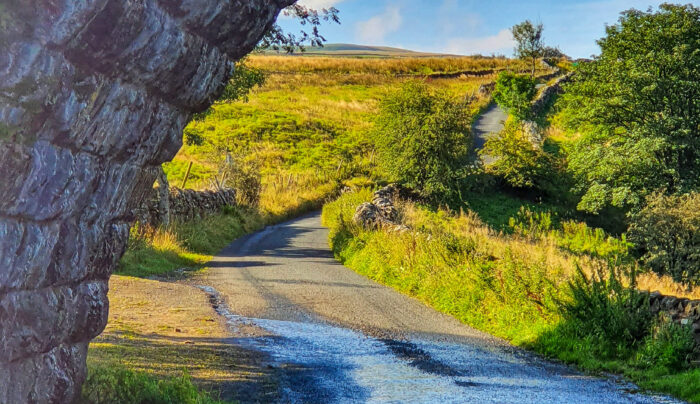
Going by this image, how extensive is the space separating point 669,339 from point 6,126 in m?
9.77

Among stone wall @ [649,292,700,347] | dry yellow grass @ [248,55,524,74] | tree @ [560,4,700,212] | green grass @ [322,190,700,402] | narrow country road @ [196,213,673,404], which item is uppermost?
dry yellow grass @ [248,55,524,74]

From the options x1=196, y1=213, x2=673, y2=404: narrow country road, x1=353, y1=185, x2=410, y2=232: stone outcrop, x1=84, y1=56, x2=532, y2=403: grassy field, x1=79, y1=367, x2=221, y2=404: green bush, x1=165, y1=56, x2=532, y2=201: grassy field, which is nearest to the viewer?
x1=79, y1=367, x2=221, y2=404: green bush

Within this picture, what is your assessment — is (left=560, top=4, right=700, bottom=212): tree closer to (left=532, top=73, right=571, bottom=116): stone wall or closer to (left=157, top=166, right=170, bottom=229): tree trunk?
(left=157, top=166, right=170, bottom=229): tree trunk

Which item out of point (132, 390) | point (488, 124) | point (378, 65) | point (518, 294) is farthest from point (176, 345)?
point (378, 65)

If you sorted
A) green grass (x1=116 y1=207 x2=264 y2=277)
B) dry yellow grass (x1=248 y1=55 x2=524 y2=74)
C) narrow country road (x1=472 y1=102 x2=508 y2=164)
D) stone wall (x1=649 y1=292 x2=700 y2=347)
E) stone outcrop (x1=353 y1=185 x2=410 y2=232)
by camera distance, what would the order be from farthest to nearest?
dry yellow grass (x1=248 y1=55 x2=524 y2=74) < narrow country road (x1=472 y1=102 x2=508 y2=164) < stone outcrop (x1=353 y1=185 x2=410 y2=232) < green grass (x1=116 y1=207 x2=264 y2=277) < stone wall (x1=649 y1=292 x2=700 y2=347)

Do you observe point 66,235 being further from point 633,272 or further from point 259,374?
point 633,272

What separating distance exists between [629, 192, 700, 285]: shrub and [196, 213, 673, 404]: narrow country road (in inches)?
332

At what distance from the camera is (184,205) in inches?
1062

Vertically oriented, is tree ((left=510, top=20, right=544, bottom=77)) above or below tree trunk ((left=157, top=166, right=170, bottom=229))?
above

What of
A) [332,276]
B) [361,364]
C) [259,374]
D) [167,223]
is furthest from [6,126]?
[167,223]

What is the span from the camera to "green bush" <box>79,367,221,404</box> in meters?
6.74

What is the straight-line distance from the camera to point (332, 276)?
1930 cm

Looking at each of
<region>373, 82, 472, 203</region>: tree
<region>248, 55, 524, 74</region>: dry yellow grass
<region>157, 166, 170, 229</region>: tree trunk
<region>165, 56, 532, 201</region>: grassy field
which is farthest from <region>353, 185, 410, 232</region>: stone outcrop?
<region>248, 55, 524, 74</region>: dry yellow grass

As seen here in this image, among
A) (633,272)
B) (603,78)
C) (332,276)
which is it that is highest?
(603,78)
